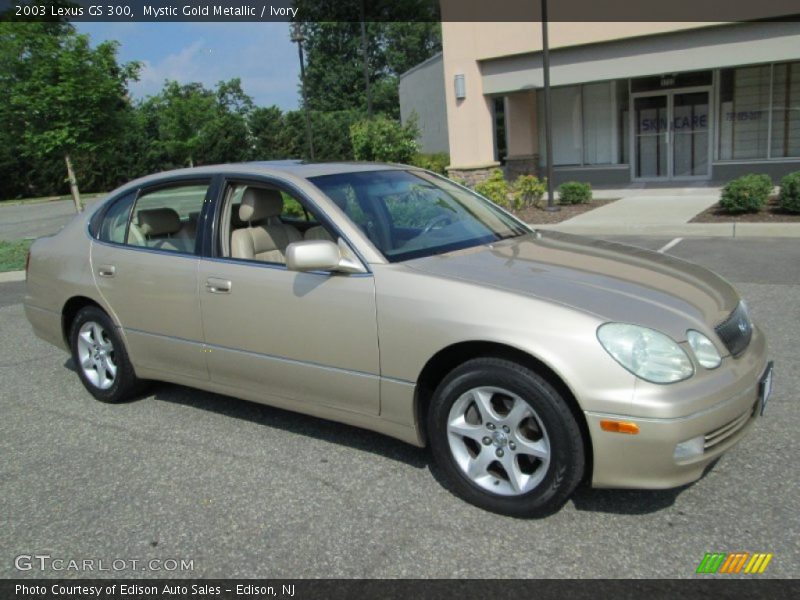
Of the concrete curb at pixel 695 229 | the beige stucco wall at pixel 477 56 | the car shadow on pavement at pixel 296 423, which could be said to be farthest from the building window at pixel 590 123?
the car shadow on pavement at pixel 296 423

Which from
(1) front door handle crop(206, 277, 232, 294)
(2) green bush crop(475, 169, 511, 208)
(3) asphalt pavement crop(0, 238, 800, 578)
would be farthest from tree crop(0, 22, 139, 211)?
(1) front door handle crop(206, 277, 232, 294)

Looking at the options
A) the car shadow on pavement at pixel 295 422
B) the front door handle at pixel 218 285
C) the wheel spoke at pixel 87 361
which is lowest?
the car shadow on pavement at pixel 295 422

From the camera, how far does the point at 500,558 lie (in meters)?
2.94

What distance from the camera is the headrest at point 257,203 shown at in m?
4.47

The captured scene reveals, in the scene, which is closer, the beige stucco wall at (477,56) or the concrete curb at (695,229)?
the concrete curb at (695,229)

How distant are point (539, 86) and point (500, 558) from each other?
16.3 meters

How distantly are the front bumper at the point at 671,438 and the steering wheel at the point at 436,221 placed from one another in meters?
1.63

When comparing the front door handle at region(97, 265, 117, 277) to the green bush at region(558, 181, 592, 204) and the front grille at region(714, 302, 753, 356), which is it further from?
the green bush at region(558, 181, 592, 204)

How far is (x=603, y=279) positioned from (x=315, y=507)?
1807 millimetres

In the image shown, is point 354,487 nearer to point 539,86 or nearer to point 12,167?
point 539,86

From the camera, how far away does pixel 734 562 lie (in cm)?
282

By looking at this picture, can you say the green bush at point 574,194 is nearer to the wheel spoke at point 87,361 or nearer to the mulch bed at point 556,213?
the mulch bed at point 556,213

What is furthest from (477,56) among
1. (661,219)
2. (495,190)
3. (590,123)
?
(661,219)

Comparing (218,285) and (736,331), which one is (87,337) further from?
(736,331)
